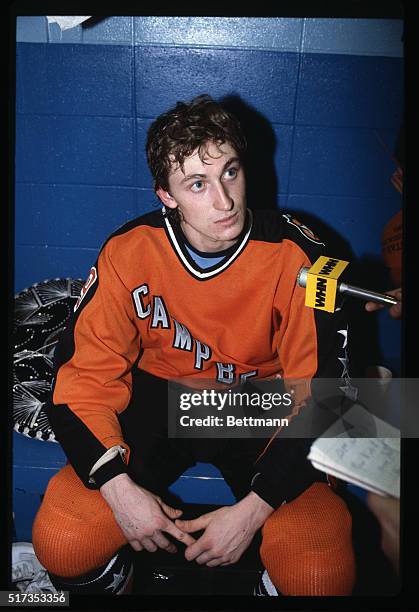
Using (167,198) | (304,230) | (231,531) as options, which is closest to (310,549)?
(231,531)

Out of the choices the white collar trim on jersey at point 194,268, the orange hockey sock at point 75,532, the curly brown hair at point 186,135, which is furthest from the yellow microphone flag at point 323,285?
the orange hockey sock at point 75,532

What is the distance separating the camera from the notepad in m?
0.93

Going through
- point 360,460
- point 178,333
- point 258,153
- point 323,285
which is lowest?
point 360,460

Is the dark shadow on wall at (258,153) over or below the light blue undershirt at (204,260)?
over

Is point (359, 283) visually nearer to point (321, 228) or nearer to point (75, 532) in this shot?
point (321, 228)

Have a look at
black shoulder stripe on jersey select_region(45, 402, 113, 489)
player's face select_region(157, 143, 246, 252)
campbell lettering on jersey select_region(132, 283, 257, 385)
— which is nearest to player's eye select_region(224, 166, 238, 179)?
player's face select_region(157, 143, 246, 252)

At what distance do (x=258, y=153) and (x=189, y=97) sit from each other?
21 cm

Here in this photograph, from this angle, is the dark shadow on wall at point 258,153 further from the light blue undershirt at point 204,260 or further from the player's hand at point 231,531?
the player's hand at point 231,531

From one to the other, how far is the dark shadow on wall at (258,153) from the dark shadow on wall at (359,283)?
0.23ft

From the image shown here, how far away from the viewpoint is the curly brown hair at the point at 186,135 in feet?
3.06

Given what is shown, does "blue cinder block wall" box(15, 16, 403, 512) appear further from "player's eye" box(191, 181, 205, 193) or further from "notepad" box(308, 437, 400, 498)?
"notepad" box(308, 437, 400, 498)

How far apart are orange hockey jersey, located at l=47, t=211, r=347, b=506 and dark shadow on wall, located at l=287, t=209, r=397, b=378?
1.00ft

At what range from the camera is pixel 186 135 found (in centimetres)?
94

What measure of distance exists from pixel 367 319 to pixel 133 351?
628mm
